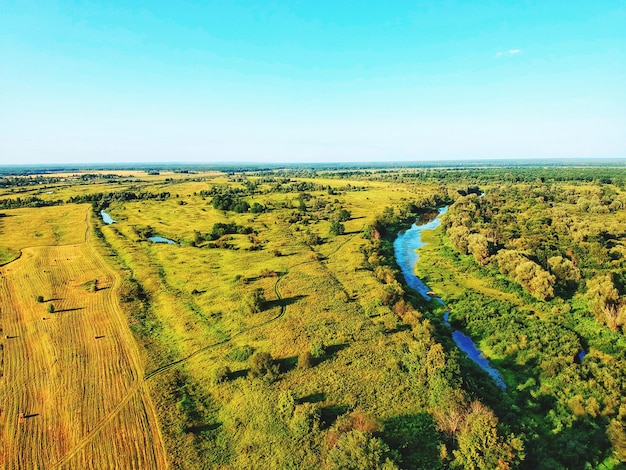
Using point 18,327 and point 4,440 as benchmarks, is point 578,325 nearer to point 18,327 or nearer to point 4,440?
point 4,440

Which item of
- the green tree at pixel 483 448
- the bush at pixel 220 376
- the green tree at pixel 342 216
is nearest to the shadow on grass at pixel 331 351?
the bush at pixel 220 376

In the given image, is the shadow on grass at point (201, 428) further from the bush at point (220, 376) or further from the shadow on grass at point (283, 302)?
the shadow on grass at point (283, 302)

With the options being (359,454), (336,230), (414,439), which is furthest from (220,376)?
(336,230)

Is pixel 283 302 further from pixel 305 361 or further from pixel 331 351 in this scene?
pixel 305 361

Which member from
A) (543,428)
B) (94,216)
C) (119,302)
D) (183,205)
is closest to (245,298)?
(119,302)

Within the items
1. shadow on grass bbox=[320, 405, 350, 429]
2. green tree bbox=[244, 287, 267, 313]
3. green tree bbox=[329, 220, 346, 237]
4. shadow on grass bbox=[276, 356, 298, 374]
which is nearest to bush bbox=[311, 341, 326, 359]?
shadow on grass bbox=[276, 356, 298, 374]

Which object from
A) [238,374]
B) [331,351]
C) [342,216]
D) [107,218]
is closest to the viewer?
[238,374]
